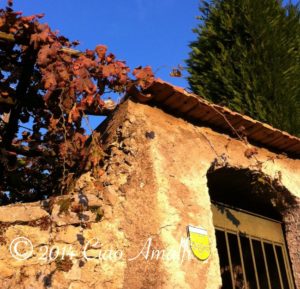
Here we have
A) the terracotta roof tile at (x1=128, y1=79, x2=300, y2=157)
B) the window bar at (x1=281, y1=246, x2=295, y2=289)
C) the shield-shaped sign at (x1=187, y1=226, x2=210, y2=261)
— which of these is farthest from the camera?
the window bar at (x1=281, y1=246, x2=295, y2=289)

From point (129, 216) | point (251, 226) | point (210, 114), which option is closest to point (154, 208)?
point (129, 216)

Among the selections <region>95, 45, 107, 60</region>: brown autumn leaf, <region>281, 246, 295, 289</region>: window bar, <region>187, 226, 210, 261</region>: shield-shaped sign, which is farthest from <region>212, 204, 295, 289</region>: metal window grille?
<region>95, 45, 107, 60</region>: brown autumn leaf

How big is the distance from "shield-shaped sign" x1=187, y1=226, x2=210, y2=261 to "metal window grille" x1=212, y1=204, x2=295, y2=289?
68 cm

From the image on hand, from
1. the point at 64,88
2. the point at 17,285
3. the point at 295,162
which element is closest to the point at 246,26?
the point at 295,162

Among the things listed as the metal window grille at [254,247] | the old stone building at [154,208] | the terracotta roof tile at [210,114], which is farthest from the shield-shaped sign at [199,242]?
the terracotta roof tile at [210,114]

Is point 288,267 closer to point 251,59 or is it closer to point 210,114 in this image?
point 210,114

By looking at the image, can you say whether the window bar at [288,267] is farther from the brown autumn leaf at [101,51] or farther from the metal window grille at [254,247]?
the brown autumn leaf at [101,51]

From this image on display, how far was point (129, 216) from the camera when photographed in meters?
3.04

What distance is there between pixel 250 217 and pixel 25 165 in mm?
2327

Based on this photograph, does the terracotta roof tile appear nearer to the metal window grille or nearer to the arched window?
the arched window

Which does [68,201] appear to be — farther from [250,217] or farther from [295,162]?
[295,162]

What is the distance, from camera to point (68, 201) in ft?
9.89

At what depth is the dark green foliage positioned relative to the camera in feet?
19.6

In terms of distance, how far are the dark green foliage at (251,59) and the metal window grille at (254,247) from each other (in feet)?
6.32
